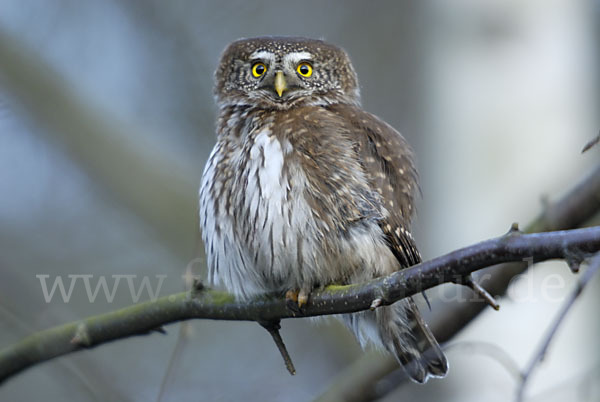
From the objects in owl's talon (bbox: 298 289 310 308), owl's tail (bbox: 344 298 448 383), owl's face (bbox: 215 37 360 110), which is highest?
owl's face (bbox: 215 37 360 110)

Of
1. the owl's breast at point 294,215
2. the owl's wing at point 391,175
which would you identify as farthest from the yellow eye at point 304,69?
the owl's breast at point 294,215

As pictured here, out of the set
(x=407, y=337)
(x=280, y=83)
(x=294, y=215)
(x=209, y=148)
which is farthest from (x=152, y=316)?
(x=209, y=148)

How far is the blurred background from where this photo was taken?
147 inches

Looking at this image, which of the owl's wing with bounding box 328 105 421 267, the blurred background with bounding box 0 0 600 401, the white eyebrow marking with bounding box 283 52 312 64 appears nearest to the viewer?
the owl's wing with bounding box 328 105 421 267

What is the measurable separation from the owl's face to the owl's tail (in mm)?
1038

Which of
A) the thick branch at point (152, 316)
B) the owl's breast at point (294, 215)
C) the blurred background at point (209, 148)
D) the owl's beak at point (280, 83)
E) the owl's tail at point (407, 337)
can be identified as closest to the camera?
the thick branch at point (152, 316)

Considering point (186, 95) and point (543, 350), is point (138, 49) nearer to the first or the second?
point (186, 95)

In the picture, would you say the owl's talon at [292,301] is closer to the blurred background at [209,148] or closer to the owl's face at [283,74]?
the blurred background at [209,148]

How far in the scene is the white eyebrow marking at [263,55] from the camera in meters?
3.53

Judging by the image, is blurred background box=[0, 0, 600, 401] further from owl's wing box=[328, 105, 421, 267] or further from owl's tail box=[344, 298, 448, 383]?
owl's wing box=[328, 105, 421, 267]

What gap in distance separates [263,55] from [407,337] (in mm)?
1498

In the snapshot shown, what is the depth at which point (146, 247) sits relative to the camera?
18.5 ft

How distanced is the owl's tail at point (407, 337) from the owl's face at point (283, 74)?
104 centimetres

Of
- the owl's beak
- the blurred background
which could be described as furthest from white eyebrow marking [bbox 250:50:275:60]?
the blurred background
